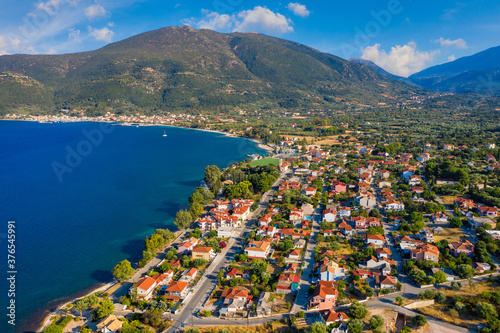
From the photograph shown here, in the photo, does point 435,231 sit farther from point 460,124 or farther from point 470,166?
point 460,124

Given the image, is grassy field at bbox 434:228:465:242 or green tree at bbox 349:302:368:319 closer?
green tree at bbox 349:302:368:319

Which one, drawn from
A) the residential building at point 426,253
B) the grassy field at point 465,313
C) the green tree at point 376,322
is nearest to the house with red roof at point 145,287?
the green tree at point 376,322

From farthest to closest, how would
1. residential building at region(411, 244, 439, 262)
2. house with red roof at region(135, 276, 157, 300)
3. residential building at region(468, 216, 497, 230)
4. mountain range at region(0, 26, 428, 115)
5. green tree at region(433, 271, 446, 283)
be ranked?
mountain range at region(0, 26, 428, 115) < residential building at region(468, 216, 497, 230) < residential building at region(411, 244, 439, 262) < green tree at region(433, 271, 446, 283) < house with red roof at region(135, 276, 157, 300)

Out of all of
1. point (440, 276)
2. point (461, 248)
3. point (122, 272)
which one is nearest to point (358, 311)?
point (440, 276)

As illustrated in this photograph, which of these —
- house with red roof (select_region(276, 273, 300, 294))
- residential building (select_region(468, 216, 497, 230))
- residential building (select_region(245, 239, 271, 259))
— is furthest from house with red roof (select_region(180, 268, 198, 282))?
residential building (select_region(468, 216, 497, 230))

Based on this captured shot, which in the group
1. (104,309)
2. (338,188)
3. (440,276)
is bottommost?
(440,276)

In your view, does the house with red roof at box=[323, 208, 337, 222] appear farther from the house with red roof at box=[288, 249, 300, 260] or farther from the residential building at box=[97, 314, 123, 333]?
the residential building at box=[97, 314, 123, 333]

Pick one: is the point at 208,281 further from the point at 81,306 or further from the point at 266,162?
the point at 266,162

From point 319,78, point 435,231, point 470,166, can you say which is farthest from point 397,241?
point 319,78
